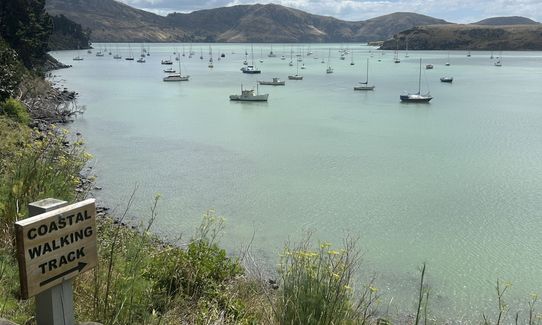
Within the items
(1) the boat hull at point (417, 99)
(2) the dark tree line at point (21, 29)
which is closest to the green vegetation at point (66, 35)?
(2) the dark tree line at point (21, 29)

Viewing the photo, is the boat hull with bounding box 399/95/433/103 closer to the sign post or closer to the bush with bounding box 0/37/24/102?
the bush with bounding box 0/37/24/102

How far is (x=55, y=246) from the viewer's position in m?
2.97

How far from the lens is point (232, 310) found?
6.05m

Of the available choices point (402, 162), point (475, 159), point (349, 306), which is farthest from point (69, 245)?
point (475, 159)

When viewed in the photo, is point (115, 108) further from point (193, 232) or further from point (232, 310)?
point (232, 310)

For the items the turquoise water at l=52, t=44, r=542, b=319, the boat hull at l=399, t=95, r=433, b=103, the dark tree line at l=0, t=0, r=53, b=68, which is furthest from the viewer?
the boat hull at l=399, t=95, r=433, b=103

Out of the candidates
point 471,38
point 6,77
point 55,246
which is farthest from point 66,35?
point 55,246

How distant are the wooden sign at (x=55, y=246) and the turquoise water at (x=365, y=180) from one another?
7.42 m

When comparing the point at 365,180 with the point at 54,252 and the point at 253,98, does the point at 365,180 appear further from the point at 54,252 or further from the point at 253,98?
the point at 253,98

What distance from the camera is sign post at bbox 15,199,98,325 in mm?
2812

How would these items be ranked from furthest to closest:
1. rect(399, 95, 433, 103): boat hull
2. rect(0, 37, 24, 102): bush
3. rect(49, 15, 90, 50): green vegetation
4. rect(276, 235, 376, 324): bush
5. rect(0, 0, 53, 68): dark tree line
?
rect(49, 15, 90, 50): green vegetation, rect(399, 95, 433, 103): boat hull, rect(0, 0, 53, 68): dark tree line, rect(0, 37, 24, 102): bush, rect(276, 235, 376, 324): bush

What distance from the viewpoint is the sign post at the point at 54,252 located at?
281 cm

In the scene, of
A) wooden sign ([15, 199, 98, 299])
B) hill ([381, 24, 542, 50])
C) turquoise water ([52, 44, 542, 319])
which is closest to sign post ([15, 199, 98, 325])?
wooden sign ([15, 199, 98, 299])

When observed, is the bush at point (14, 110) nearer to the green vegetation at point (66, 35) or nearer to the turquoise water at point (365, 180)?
the turquoise water at point (365, 180)
